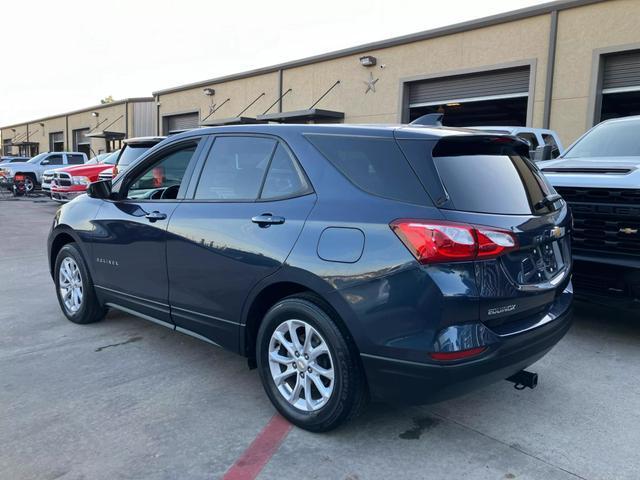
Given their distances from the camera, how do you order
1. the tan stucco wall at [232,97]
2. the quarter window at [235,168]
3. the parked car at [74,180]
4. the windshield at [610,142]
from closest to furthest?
1. the quarter window at [235,168]
2. the windshield at [610,142]
3. the parked car at [74,180]
4. the tan stucco wall at [232,97]

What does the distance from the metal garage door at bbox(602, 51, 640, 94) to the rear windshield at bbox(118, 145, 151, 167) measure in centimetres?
1033

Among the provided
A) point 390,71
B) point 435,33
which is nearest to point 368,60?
point 390,71

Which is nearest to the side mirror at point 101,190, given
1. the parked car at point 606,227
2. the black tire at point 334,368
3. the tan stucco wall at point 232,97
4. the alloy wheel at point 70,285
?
the alloy wheel at point 70,285

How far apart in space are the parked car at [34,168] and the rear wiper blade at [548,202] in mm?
24048

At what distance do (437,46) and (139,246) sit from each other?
43.9 feet

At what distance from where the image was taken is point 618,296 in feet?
13.9

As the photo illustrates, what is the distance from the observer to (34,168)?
24141 millimetres

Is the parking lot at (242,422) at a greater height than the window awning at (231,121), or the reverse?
the window awning at (231,121)

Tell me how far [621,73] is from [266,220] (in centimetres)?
1197

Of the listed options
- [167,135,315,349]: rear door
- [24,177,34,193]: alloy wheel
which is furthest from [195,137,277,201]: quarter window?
[24,177,34,193]: alloy wheel

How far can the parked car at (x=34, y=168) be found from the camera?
23625mm

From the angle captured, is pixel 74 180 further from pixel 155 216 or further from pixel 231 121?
pixel 155 216

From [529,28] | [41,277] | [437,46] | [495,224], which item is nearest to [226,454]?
[495,224]

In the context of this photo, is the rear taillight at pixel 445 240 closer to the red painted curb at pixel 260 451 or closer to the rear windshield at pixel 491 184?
the rear windshield at pixel 491 184
